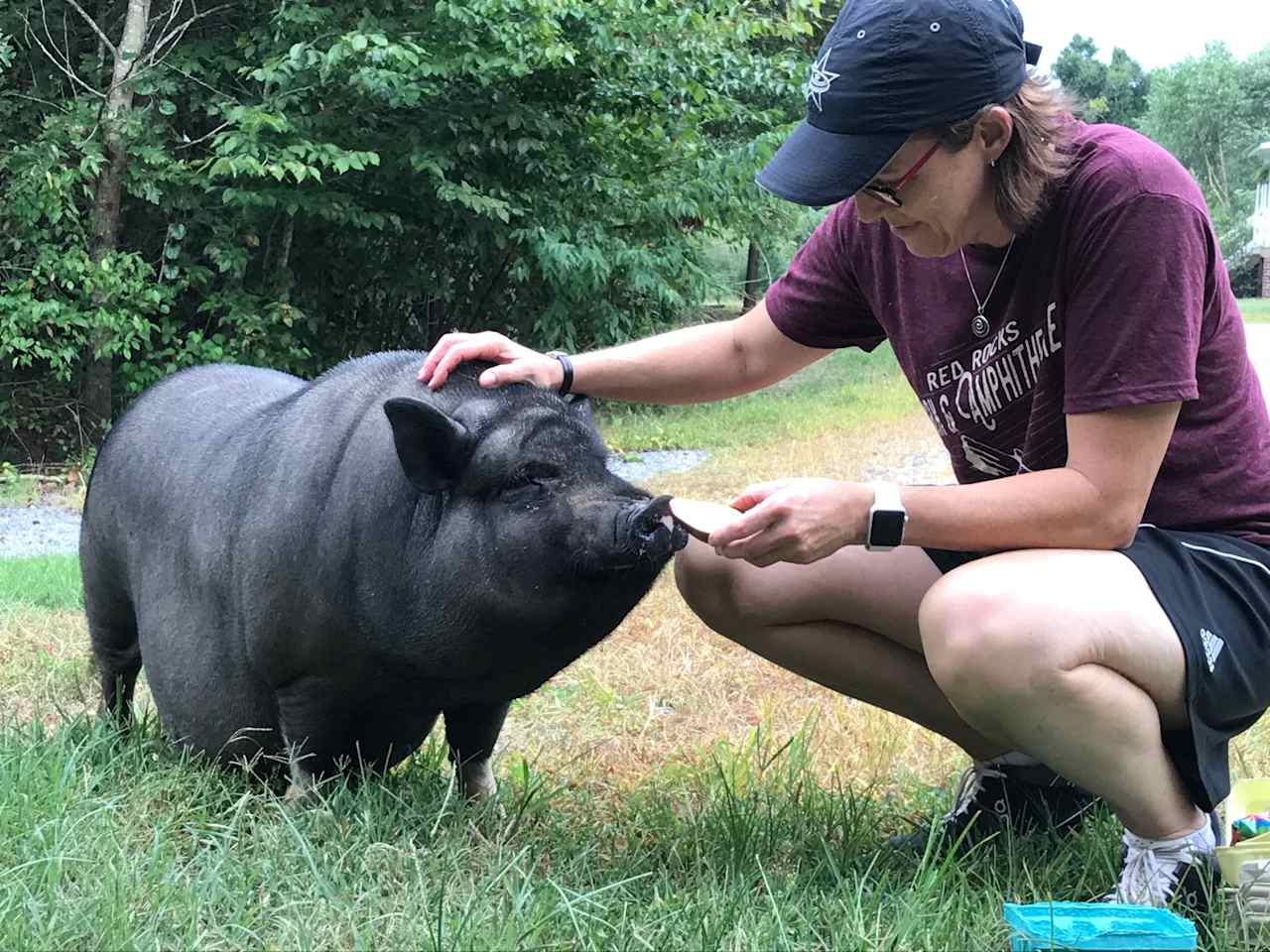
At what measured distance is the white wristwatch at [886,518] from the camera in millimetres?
2506

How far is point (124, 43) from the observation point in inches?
391

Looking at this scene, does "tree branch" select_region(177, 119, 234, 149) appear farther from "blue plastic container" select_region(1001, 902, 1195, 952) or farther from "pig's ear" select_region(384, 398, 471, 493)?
"blue plastic container" select_region(1001, 902, 1195, 952)

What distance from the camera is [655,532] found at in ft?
8.73

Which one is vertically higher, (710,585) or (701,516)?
(701,516)

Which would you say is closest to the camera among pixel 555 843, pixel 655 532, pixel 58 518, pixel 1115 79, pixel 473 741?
pixel 655 532

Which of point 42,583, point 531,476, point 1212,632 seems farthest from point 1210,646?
point 42,583

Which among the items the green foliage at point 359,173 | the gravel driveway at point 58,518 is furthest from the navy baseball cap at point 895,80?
the green foliage at point 359,173

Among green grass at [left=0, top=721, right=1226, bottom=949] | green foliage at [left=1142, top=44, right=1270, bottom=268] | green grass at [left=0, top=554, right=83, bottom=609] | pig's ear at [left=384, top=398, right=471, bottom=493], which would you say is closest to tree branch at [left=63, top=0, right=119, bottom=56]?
green grass at [left=0, top=554, right=83, bottom=609]

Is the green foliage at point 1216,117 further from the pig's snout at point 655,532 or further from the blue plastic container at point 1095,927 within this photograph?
the blue plastic container at point 1095,927

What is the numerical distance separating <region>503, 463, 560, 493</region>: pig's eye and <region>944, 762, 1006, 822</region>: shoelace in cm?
112

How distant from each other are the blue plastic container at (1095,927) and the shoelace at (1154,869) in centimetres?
18

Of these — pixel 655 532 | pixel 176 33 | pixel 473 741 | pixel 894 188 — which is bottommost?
pixel 473 741

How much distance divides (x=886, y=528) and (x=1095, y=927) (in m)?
0.73

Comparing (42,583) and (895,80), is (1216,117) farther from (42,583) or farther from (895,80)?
(895,80)
